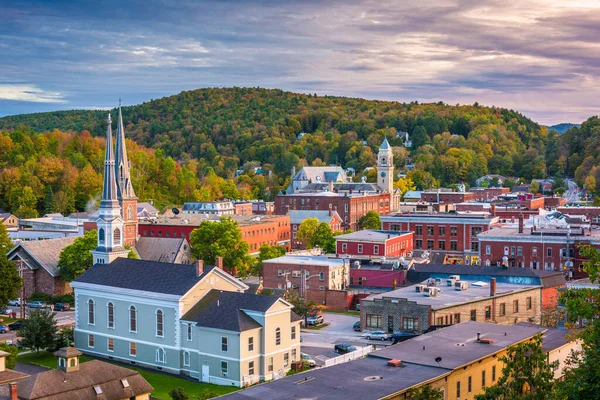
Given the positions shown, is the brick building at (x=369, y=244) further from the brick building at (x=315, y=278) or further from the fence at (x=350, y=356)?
the fence at (x=350, y=356)

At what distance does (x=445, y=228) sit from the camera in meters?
107

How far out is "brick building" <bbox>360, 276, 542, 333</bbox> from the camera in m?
59.8

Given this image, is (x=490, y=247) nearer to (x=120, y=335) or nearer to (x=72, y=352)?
(x=120, y=335)

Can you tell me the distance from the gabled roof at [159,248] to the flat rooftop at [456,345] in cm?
4524

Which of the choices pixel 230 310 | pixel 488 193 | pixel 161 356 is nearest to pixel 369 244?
pixel 161 356

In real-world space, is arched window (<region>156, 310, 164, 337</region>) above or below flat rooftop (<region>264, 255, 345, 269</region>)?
below

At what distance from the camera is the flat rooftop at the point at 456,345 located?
4116 cm

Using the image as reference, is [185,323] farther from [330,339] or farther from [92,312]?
[330,339]

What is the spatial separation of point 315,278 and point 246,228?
33.7 m

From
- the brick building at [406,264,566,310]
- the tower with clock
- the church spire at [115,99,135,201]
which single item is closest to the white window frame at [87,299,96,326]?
the brick building at [406,264,566,310]

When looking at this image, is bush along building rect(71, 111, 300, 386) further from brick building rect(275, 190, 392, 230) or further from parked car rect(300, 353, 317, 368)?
brick building rect(275, 190, 392, 230)

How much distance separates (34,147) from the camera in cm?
17862

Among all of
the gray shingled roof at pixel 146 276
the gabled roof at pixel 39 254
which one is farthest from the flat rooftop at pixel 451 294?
the gabled roof at pixel 39 254

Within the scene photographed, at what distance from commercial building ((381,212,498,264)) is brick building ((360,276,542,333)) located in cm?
3640
